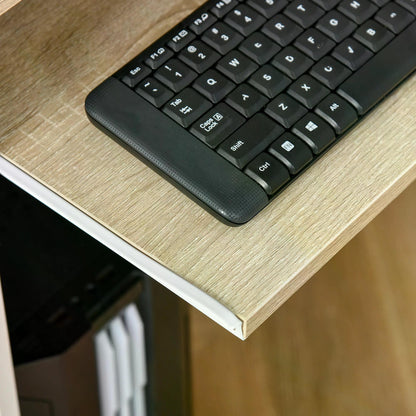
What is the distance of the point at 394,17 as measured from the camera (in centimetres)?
54

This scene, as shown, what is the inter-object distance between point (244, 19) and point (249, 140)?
0.32 ft

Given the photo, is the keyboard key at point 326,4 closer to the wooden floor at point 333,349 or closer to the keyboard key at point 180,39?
the keyboard key at point 180,39

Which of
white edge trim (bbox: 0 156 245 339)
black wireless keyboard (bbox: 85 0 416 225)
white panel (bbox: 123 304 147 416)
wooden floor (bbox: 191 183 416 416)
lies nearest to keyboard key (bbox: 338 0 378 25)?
black wireless keyboard (bbox: 85 0 416 225)

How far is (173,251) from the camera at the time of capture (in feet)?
1.49

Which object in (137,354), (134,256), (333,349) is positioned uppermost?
(134,256)

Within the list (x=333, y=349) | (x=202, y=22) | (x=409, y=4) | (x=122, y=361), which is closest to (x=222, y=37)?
(x=202, y=22)

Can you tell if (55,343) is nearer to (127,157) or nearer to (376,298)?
(127,157)

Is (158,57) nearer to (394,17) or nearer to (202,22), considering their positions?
(202,22)

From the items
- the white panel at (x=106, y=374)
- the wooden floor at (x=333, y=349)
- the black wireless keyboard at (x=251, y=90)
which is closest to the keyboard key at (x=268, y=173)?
the black wireless keyboard at (x=251, y=90)

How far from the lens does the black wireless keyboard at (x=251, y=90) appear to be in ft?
1.55

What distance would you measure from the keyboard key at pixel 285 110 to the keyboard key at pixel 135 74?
76 mm

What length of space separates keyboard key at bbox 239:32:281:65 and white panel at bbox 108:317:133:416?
0.32 meters

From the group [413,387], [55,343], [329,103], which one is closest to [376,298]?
[413,387]

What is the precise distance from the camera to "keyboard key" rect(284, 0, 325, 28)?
537mm
